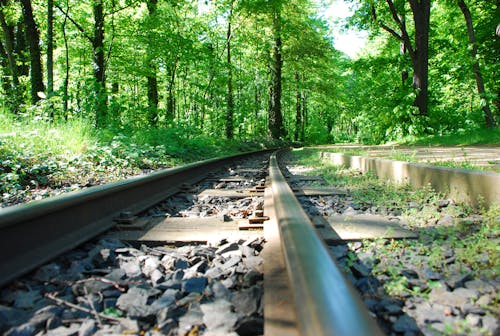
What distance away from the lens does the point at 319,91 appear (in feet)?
99.8

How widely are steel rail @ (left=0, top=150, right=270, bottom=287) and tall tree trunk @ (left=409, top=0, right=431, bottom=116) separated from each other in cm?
1081

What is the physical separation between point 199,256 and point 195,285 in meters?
0.36

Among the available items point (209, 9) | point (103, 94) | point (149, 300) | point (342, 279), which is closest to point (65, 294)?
point (149, 300)

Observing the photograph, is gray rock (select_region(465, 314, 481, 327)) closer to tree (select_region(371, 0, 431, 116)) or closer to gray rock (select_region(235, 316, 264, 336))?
gray rock (select_region(235, 316, 264, 336))

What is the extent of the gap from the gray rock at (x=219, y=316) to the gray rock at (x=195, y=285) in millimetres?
159

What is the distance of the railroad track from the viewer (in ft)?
3.35

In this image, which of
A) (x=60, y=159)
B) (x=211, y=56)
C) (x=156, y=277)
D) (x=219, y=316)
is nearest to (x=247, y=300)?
(x=219, y=316)

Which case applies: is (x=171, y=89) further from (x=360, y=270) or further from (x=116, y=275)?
(x=360, y=270)

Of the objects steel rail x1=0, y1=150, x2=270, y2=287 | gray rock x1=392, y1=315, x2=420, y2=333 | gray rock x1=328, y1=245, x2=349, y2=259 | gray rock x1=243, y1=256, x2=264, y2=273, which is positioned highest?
steel rail x1=0, y1=150, x2=270, y2=287

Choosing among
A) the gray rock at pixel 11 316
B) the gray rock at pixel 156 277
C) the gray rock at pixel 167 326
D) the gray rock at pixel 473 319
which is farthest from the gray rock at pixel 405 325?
the gray rock at pixel 11 316

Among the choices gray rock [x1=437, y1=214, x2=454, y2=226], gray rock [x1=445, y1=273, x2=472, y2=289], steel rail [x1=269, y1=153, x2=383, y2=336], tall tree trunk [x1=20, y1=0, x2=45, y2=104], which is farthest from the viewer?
tall tree trunk [x1=20, y1=0, x2=45, y2=104]

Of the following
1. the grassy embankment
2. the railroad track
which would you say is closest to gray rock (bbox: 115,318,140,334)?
the railroad track

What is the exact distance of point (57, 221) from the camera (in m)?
2.29

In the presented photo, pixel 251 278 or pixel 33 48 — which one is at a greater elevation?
pixel 33 48
